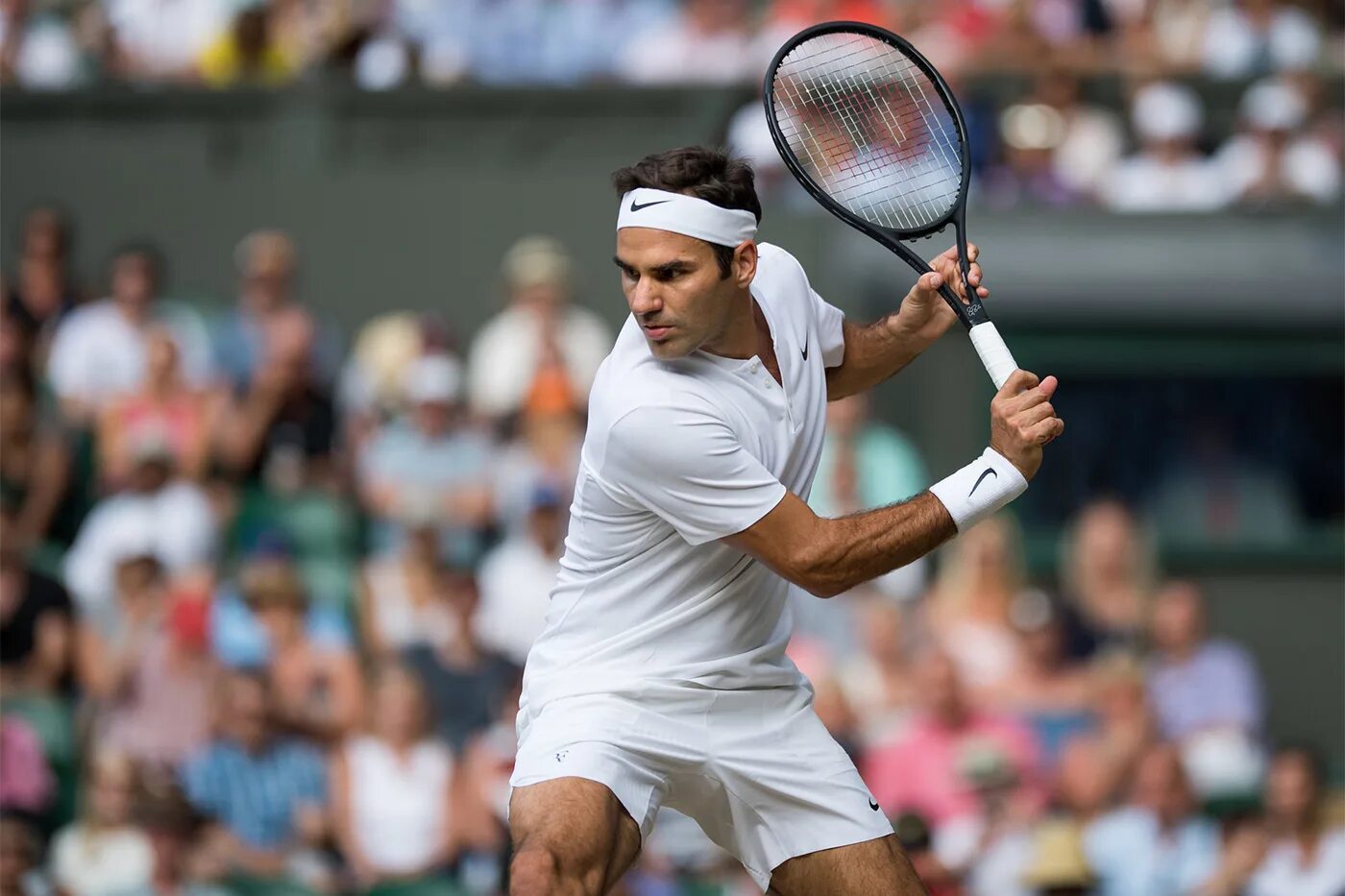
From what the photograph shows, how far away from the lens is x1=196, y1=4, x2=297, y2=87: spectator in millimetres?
11492

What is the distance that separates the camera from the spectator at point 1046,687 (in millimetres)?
8703

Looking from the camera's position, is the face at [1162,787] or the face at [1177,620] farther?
the face at [1177,620]

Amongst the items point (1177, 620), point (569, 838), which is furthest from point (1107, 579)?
point (569, 838)

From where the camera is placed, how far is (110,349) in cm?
1035

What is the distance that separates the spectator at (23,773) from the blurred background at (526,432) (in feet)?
0.07

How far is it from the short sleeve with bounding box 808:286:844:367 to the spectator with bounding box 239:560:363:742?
4014 mm

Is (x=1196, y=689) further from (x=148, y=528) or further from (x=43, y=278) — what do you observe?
(x=43, y=278)

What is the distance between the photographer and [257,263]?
34.4ft

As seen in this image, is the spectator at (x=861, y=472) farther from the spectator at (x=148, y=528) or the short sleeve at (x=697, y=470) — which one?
the short sleeve at (x=697, y=470)

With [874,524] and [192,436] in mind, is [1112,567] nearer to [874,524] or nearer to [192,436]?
[192,436]

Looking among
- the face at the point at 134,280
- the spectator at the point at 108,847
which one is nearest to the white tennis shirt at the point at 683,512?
the spectator at the point at 108,847

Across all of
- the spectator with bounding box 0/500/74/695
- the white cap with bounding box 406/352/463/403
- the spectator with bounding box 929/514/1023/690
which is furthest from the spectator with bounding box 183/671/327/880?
the spectator with bounding box 929/514/1023/690

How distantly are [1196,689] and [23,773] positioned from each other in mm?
4612

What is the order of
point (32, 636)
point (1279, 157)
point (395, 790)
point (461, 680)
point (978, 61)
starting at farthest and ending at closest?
point (978, 61) → point (1279, 157) → point (32, 636) → point (461, 680) → point (395, 790)
